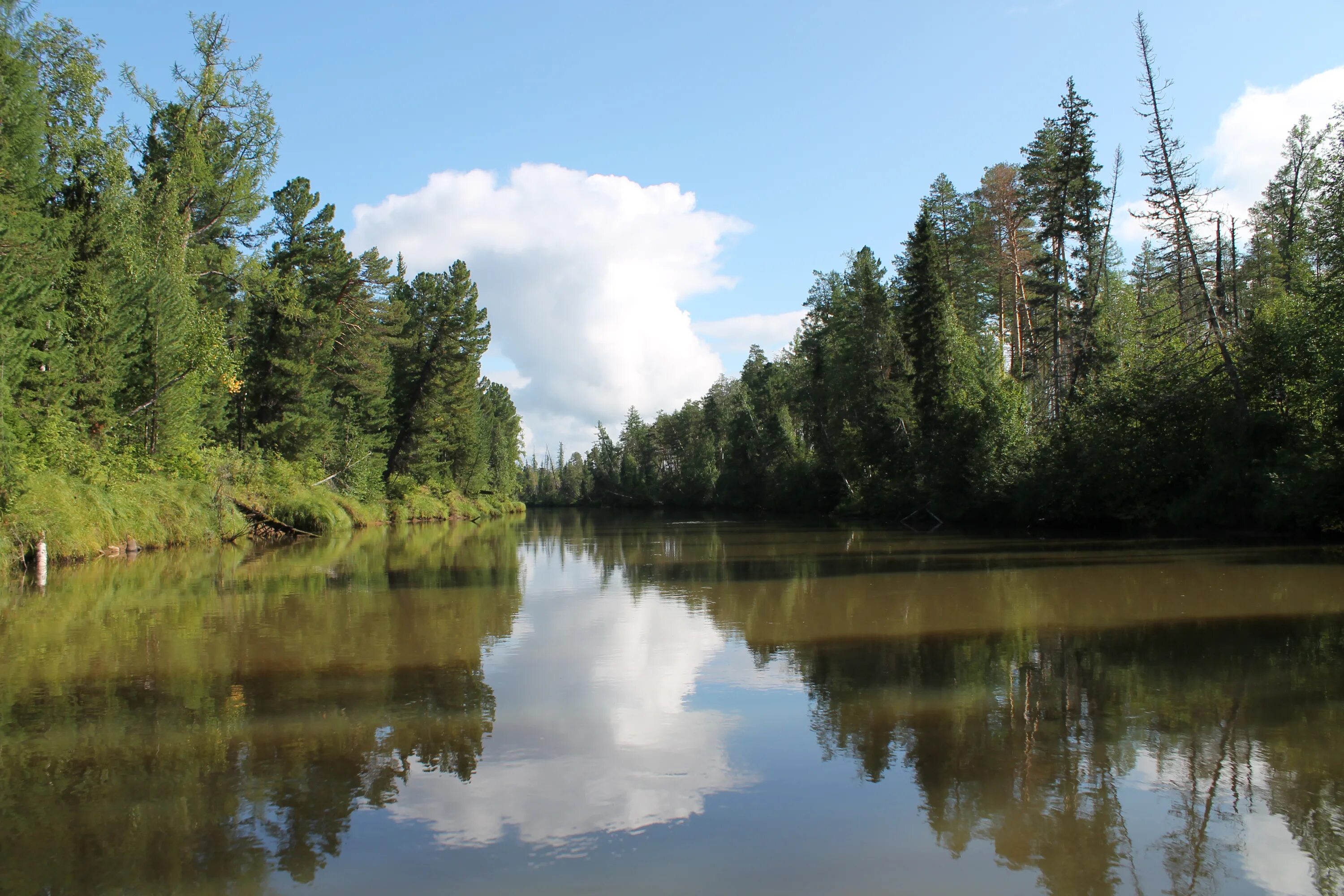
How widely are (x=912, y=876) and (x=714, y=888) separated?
3.22 feet

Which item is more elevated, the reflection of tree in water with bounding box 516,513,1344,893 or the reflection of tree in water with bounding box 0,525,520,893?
the reflection of tree in water with bounding box 0,525,520,893

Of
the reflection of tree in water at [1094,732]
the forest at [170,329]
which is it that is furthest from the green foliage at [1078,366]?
the forest at [170,329]

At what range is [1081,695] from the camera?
7512 millimetres

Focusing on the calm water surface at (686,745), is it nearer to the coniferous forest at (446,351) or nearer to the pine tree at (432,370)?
the coniferous forest at (446,351)

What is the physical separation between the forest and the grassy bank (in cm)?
7

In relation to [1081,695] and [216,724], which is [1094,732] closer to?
[1081,695]

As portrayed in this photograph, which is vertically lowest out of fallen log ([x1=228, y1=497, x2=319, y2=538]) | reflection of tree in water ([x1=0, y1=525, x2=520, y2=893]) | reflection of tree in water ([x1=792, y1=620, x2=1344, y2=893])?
reflection of tree in water ([x1=792, y1=620, x2=1344, y2=893])

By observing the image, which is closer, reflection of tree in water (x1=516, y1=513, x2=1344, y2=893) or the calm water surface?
the calm water surface

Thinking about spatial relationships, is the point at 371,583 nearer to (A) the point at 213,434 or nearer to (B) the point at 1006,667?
(B) the point at 1006,667

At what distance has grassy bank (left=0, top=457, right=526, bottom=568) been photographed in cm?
1825

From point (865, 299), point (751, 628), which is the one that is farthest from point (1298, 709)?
point (865, 299)

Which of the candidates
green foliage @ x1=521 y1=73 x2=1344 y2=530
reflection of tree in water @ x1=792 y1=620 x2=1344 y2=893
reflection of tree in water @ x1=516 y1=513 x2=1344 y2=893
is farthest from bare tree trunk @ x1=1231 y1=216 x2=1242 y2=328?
reflection of tree in water @ x1=792 y1=620 x2=1344 y2=893

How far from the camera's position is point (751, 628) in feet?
38.1

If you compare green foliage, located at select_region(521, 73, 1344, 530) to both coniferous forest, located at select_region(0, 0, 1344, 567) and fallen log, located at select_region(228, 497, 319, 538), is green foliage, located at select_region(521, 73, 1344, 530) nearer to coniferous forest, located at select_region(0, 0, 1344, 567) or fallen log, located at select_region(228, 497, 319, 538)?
coniferous forest, located at select_region(0, 0, 1344, 567)
